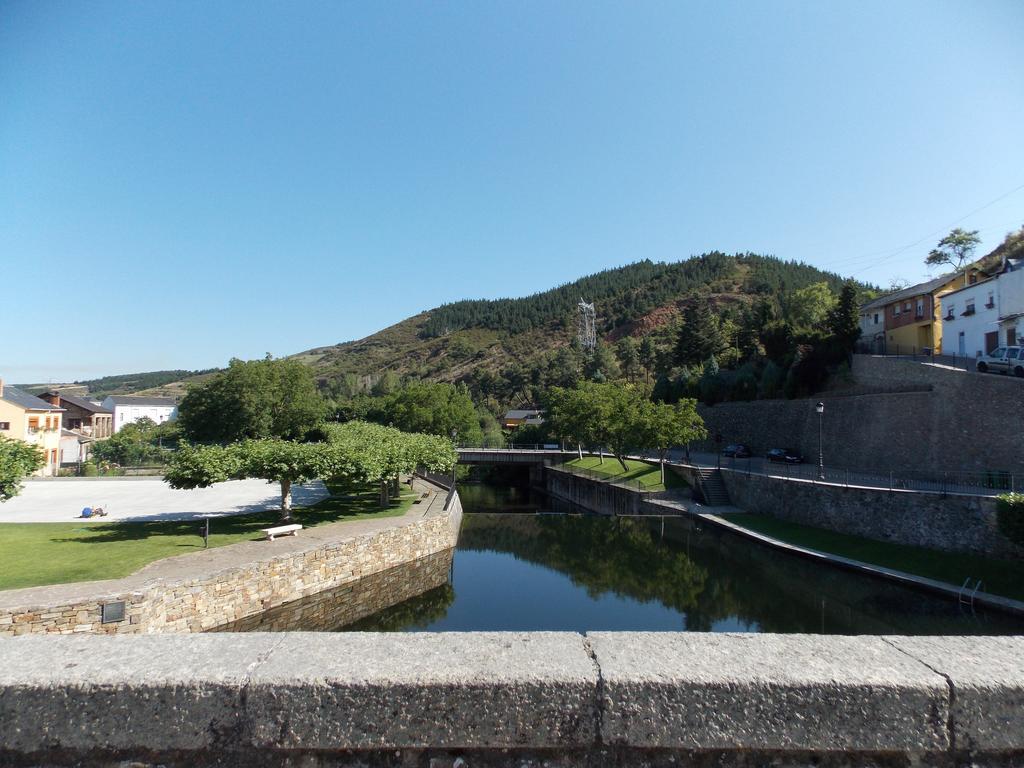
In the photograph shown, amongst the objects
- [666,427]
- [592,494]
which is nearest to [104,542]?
[666,427]

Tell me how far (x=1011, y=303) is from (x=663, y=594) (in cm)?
2886

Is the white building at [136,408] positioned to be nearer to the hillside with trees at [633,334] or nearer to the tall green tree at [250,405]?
the hillside with trees at [633,334]

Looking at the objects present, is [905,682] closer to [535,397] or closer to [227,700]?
[227,700]

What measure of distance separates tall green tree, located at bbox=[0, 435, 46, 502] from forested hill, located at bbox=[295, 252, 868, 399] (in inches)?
3381

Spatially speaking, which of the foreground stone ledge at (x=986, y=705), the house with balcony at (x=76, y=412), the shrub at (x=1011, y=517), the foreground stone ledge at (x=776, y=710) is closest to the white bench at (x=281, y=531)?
the foreground stone ledge at (x=776, y=710)

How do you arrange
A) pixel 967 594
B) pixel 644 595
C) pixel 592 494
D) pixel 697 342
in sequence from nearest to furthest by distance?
pixel 967 594, pixel 644 595, pixel 592 494, pixel 697 342

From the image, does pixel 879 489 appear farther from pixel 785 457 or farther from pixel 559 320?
pixel 559 320

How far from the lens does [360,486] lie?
107 feet

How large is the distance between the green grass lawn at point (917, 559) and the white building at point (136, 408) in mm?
114600

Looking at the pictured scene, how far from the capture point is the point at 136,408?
393ft

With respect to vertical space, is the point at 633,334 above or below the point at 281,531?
above

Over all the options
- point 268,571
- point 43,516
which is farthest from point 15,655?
point 43,516

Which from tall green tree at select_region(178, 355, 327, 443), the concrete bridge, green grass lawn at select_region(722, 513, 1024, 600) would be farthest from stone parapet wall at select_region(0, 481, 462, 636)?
tall green tree at select_region(178, 355, 327, 443)

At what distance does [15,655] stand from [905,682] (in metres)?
3.36
